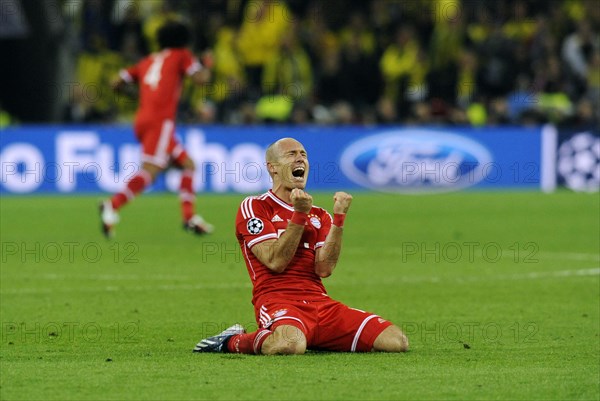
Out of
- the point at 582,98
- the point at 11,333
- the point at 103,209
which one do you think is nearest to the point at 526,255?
the point at 103,209

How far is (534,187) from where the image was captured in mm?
22969

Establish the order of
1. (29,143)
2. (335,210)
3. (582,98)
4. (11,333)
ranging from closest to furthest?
(335,210)
(11,333)
(29,143)
(582,98)

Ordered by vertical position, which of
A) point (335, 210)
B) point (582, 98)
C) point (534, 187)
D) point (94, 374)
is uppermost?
point (582, 98)

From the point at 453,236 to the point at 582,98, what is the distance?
10102 mm

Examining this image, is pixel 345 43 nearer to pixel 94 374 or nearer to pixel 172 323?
pixel 172 323

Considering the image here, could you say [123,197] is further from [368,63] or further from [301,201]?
[368,63]

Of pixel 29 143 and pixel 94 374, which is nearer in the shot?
pixel 94 374

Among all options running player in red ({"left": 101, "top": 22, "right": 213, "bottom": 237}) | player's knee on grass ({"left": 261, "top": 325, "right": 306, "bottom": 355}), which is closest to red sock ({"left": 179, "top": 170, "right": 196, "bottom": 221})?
running player in red ({"left": 101, "top": 22, "right": 213, "bottom": 237})

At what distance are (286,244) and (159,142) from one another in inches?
342

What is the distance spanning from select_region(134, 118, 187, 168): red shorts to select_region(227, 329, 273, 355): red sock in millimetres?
8424

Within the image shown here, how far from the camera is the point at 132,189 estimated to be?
15.4 meters

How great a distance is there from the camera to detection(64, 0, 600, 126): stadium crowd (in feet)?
80.1

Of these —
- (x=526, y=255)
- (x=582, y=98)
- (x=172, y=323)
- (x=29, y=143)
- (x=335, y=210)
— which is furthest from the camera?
(x=582, y=98)
